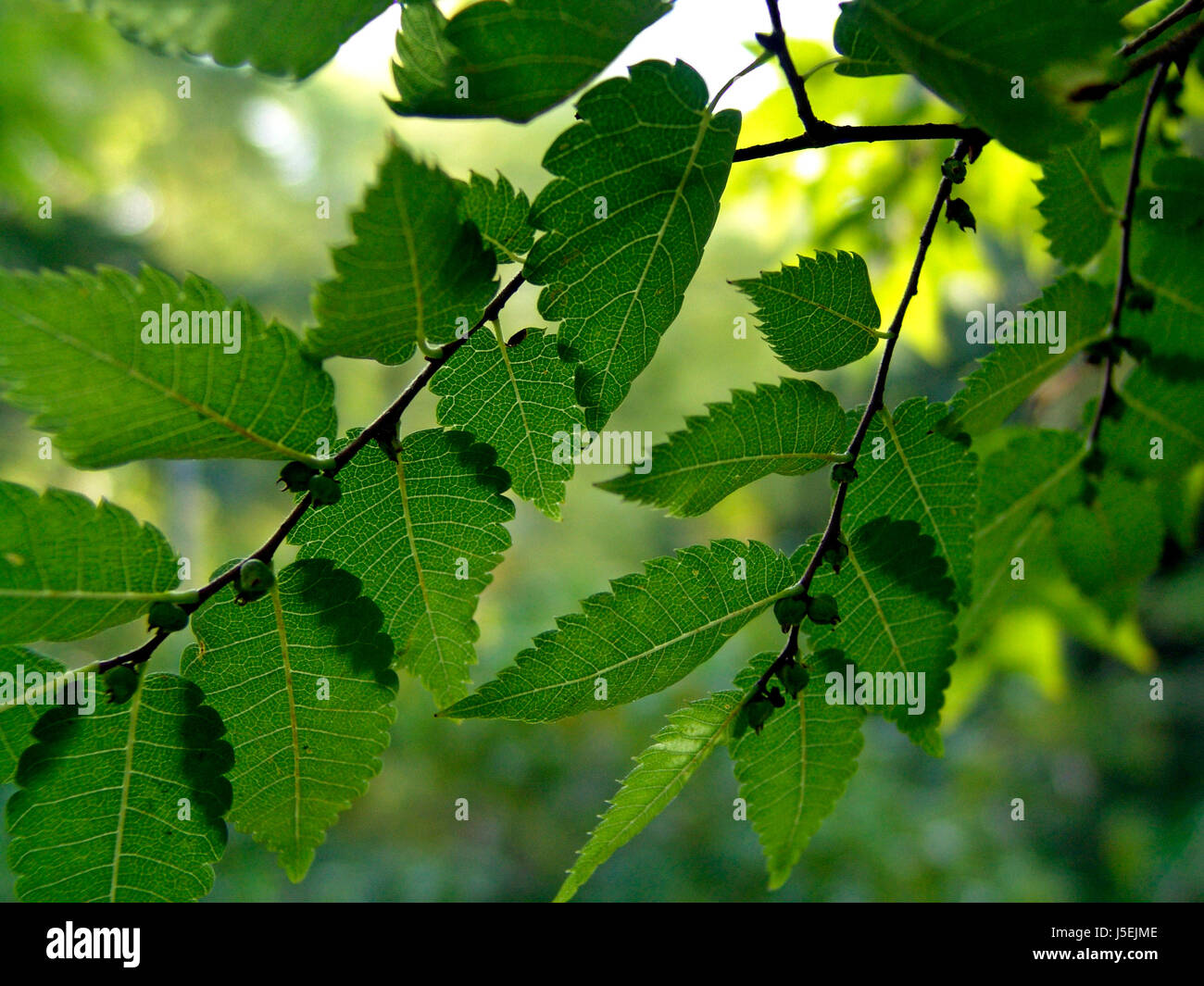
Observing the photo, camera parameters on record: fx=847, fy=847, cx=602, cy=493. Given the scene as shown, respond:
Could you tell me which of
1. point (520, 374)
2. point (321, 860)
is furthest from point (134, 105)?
point (520, 374)

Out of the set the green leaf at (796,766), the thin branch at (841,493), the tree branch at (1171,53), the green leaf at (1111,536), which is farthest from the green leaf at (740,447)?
Answer: the green leaf at (1111,536)

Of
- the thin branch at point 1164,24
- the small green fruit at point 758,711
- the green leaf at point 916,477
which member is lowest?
the small green fruit at point 758,711

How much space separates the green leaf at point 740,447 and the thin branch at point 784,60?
16 cm

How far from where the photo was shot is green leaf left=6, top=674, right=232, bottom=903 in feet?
1.52

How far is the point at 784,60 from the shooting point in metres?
0.43

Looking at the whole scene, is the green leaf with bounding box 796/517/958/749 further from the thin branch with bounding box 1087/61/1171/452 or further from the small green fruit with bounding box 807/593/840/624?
the thin branch with bounding box 1087/61/1171/452

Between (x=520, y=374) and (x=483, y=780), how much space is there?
12.0 feet

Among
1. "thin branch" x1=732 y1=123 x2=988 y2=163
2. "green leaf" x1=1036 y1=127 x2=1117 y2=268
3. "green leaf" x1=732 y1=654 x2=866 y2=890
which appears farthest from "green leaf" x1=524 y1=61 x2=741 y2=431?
"green leaf" x1=1036 y1=127 x2=1117 y2=268

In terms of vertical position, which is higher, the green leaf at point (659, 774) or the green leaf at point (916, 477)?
the green leaf at point (916, 477)

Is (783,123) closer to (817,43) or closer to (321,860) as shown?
(817,43)

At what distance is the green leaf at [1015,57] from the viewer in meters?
0.37

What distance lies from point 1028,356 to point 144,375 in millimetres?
600

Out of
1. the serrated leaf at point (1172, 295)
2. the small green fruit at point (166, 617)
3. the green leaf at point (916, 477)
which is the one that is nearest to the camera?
the small green fruit at point (166, 617)

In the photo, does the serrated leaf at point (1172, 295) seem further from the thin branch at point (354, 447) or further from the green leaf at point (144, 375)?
the green leaf at point (144, 375)
